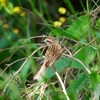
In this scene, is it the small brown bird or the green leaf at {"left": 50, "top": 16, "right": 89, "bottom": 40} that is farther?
the green leaf at {"left": 50, "top": 16, "right": 89, "bottom": 40}

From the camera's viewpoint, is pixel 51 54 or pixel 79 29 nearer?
pixel 51 54

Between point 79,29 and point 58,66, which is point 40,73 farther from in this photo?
point 79,29

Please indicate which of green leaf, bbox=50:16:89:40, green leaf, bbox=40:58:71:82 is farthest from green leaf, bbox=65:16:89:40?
green leaf, bbox=40:58:71:82

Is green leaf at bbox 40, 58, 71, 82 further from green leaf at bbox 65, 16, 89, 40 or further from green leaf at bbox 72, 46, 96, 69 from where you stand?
green leaf at bbox 65, 16, 89, 40

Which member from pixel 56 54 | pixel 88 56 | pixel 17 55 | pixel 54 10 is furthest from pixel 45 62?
pixel 54 10

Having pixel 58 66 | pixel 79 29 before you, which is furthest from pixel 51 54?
pixel 79 29

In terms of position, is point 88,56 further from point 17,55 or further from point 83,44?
point 17,55

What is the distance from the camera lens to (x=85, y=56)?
5.27ft

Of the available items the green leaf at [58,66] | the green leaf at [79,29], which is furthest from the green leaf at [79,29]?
the green leaf at [58,66]

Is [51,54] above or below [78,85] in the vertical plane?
above

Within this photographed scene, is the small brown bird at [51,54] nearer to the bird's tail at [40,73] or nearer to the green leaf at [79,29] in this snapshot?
the bird's tail at [40,73]

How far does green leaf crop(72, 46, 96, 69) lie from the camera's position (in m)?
1.59

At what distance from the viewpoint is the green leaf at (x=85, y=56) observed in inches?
62.7

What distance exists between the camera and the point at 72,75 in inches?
68.5
